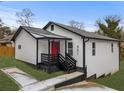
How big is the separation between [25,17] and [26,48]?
2874 centimetres

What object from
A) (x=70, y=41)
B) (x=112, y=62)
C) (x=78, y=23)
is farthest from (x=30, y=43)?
(x=78, y=23)

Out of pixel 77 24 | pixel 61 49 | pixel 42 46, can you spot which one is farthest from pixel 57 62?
pixel 77 24

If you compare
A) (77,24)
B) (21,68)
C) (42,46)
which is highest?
(77,24)

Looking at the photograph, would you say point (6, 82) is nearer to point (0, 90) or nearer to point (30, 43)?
point (0, 90)

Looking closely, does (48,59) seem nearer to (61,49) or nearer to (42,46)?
(42,46)

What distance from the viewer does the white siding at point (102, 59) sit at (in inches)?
743

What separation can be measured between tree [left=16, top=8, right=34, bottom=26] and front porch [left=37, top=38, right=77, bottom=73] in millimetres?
28024

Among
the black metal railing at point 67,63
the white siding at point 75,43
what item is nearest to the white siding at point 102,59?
the white siding at point 75,43

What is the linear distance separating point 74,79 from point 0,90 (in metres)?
5.96

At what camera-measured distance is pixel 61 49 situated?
1973 cm

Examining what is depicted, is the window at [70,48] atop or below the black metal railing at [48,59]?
atop

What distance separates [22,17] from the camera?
154 feet

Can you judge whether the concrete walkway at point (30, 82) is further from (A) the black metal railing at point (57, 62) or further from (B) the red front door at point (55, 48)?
(B) the red front door at point (55, 48)

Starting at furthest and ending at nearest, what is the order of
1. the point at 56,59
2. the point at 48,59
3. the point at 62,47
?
the point at 62,47
the point at 56,59
the point at 48,59
